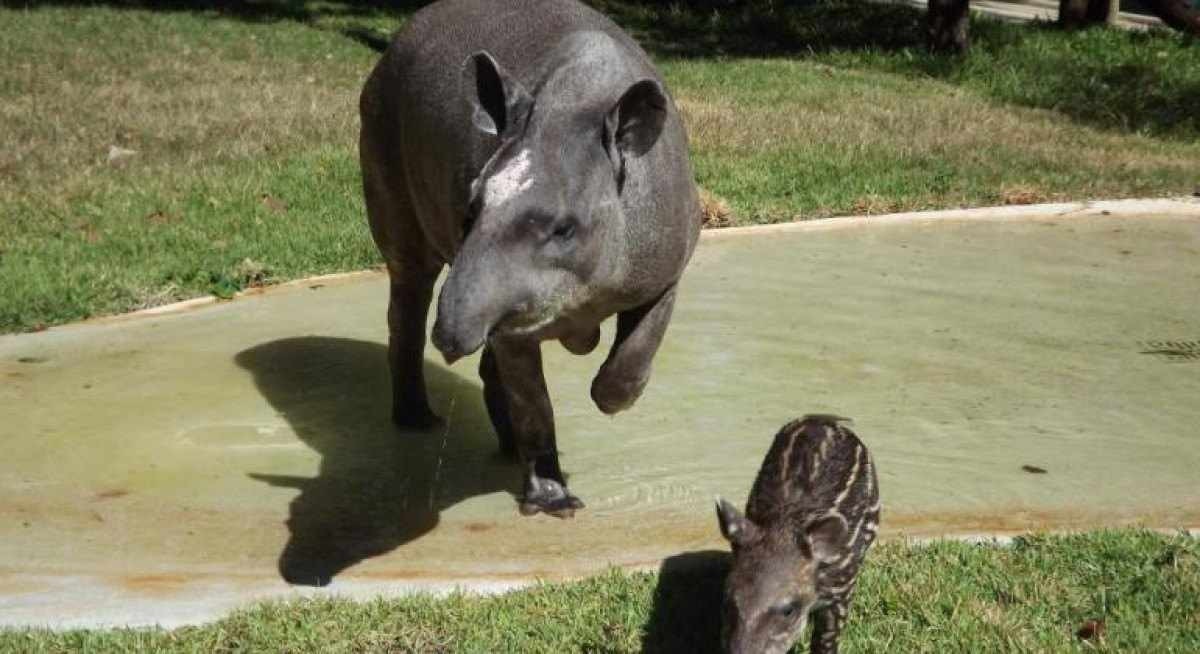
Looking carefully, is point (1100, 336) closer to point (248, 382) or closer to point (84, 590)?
point (248, 382)

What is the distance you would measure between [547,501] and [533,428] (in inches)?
12.4

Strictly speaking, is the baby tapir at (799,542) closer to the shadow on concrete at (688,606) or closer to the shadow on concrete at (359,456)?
the shadow on concrete at (688,606)

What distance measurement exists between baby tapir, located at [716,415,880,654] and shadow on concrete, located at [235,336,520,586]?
5.21ft

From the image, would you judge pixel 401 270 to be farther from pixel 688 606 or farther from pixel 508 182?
pixel 688 606

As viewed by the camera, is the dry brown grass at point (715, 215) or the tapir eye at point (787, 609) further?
the dry brown grass at point (715, 215)

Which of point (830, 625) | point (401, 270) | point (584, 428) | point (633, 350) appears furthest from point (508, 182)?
point (584, 428)

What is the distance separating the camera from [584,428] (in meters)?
7.29

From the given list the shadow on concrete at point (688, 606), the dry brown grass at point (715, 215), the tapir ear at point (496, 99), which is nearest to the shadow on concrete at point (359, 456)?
the shadow on concrete at point (688, 606)

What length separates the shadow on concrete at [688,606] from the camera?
510 centimetres

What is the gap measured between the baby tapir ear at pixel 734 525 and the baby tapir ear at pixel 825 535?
0.54 feet

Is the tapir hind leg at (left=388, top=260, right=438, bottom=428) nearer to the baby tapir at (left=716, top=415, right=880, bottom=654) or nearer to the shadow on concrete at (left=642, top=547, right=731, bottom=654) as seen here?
the shadow on concrete at (left=642, top=547, right=731, bottom=654)

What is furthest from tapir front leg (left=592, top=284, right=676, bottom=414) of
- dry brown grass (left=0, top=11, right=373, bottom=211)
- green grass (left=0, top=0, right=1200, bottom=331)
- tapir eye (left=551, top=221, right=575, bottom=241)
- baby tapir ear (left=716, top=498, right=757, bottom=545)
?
dry brown grass (left=0, top=11, right=373, bottom=211)

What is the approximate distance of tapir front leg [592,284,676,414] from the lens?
593 cm

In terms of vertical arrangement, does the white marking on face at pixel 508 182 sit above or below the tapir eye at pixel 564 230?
above
